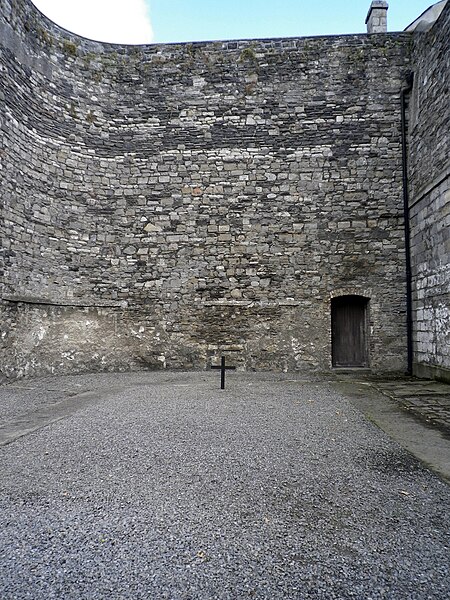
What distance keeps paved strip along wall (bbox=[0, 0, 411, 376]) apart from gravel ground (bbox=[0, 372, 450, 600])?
4997 mm

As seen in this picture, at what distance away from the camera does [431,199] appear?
28.4 feet

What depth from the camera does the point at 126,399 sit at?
22.1 feet

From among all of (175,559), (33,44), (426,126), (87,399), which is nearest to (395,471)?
(175,559)

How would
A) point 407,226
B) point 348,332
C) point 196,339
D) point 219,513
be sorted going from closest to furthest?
point 219,513 → point 407,226 → point 196,339 → point 348,332

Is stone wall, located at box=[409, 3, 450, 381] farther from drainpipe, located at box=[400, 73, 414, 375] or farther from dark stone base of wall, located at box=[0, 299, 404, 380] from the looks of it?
dark stone base of wall, located at box=[0, 299, 404, 380]

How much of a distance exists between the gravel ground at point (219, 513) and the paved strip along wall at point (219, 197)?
5.00m

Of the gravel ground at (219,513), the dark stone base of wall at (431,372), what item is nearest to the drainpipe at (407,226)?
the dark stone base of wall at (431,372)

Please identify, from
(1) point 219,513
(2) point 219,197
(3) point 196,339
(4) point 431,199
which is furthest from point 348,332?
(1) point 219,513

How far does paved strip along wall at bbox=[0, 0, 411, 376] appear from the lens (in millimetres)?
9906

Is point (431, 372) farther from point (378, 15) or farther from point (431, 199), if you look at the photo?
point (378, 15)

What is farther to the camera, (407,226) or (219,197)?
(219,197)

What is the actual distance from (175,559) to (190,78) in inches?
435

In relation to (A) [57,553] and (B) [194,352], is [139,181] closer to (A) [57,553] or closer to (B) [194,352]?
(B) [194,352]

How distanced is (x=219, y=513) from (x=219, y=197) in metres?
8.64
